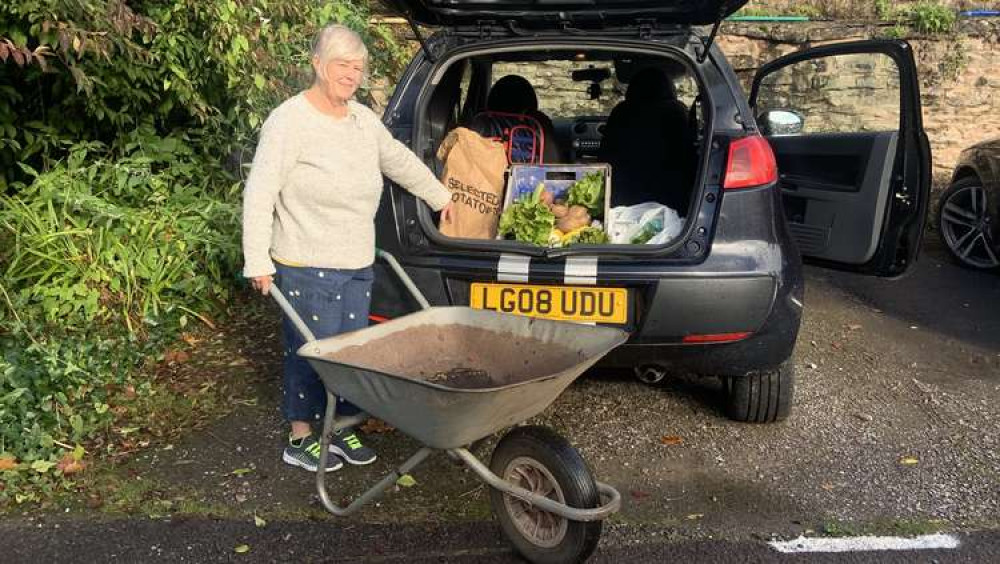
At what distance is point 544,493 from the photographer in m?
2.63

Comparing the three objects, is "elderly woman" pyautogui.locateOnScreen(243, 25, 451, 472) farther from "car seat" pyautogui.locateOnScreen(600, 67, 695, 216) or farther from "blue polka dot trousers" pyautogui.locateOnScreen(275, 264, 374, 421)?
"car seat" pyautogui.locateOnScreen(600, 67, 695, 216)

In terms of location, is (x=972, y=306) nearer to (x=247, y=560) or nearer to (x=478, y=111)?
(x=478, y=111)

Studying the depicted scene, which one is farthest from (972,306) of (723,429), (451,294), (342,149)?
(342,149)

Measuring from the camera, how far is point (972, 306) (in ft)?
18.4

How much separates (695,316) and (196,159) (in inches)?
158

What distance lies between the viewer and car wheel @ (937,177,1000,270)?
6461mm

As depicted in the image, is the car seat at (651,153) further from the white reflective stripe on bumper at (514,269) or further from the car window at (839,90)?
the car window at (839,90)

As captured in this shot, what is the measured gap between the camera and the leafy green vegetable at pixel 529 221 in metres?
3.66

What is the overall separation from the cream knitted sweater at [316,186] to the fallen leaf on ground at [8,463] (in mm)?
1377

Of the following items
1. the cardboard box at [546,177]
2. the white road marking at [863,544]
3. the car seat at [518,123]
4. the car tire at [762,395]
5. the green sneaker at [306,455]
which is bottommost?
the green sneaker at [306,455]

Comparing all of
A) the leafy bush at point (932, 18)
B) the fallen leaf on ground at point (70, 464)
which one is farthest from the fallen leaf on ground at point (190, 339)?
the leafy bush at point (932, 18)

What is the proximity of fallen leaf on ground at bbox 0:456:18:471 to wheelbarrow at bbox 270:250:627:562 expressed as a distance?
4.74 ft

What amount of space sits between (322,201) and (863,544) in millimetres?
2190

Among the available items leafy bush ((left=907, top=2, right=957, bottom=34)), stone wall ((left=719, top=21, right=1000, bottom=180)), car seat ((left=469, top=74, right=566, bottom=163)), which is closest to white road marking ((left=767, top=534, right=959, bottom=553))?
car seat ((left=469, top=74, right=566, bottom=163))
